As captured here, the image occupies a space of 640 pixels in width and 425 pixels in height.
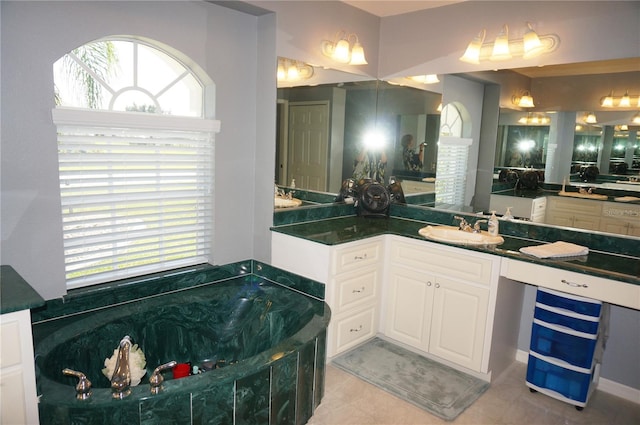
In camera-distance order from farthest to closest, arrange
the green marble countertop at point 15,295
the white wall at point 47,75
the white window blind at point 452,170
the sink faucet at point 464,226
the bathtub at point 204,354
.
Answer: the white window blind at point 452,170 < the sink faucet at point 464,226 < the white wall at point 47,75 < the bathtub at point 204,354 < the green marble countertop at point 15,295

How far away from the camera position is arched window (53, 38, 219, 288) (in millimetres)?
2266

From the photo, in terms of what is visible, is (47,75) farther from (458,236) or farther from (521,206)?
(521,206)

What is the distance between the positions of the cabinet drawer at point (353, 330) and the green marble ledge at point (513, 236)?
57cm

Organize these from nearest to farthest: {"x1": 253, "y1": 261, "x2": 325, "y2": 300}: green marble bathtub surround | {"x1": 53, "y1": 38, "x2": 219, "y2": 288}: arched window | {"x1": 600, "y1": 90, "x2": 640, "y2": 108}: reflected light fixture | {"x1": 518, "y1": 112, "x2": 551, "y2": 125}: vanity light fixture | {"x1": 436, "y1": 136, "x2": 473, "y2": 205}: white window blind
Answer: {"x1": 53, "y1": 38, "x2": 219, "y2": 288}: arched window, {"x1": 600, "y1": 90, "x2": 640, "y2": 108}: reflected light fixture, {"x1": 253, "y1": 261, "x2": 325, "y2": 300}: green marble bathtub surround, {"x1": 518, "y1": 112, "x2": 551, "y2": 125}: vanity light fixture, {"x1": 436, "y1": 136, "x2": 473, "y2": 205}: white window blind

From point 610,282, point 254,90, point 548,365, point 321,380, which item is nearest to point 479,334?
point 548,365

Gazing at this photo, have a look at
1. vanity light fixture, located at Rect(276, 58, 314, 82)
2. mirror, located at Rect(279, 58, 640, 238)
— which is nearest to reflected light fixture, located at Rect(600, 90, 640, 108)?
mirror, located at Rect(279, 58, 640, 238)

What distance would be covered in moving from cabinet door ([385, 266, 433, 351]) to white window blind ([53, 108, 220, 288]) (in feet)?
4.43

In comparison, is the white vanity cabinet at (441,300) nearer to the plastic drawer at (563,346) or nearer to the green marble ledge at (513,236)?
the green marble ledge at (513,236)

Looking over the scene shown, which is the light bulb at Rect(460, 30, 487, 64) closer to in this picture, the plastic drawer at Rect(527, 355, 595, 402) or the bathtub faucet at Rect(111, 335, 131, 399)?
the plastic drawer at Rect(527, 355, 595, 402)

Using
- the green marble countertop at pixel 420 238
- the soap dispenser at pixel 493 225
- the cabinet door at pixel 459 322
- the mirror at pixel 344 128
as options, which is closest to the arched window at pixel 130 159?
the mirror at pixel 344 128

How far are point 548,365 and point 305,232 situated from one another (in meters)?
1.70

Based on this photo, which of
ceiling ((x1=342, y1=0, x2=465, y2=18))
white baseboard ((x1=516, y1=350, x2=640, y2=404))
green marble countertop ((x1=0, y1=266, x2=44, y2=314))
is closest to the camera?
→ green marble countertop ((x1=0, y1=266, x2=44, y2=314))

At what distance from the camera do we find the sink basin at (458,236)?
282 cm

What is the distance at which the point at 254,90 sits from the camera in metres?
2.99
